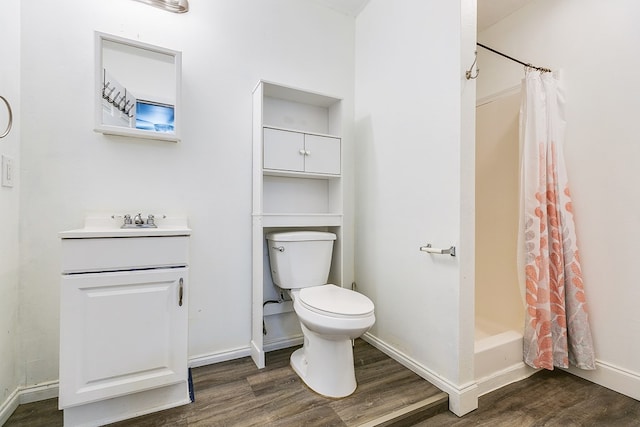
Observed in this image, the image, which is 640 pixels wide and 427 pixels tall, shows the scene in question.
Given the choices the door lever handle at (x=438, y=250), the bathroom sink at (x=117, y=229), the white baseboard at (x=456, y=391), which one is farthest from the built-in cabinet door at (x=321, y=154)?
the white baseboard at (x=456, y=391)

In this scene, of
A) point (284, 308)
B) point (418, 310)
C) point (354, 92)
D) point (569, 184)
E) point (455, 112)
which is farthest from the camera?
point (354, 92)

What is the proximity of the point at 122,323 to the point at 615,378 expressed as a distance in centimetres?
253

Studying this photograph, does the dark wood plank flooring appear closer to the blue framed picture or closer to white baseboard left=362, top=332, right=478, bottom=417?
white baseboard left=362, top=332, right=478, bottom=417

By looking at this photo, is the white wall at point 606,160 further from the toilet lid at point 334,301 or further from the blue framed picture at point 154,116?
the blue framed picture at point 154,116

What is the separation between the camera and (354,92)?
2238 mm

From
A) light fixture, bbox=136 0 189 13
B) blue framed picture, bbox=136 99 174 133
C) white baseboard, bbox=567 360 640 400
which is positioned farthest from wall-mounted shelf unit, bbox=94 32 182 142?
white baseboard, bbox=567 360 640 400

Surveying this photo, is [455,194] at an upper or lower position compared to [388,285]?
upper

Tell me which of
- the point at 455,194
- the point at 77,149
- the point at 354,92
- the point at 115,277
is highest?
the point at 354,92

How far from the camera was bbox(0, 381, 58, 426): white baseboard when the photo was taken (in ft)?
4.11

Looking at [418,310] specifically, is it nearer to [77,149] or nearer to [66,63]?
[77,149]

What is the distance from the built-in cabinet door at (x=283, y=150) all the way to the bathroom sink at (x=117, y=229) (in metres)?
0.62

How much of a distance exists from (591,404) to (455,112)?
5.38 feet

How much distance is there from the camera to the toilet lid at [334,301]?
1.37 metres

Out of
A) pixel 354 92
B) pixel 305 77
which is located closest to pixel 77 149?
pixel 305 77
